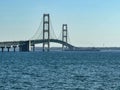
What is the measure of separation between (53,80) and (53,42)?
151m

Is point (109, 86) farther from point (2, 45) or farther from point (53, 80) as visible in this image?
point (2, 45)

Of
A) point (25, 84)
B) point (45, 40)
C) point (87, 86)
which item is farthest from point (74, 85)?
point (45, 40)

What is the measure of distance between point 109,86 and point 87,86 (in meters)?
1.83

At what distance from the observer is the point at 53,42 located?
197875 millimetres

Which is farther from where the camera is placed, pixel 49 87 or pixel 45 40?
pixel 45 40

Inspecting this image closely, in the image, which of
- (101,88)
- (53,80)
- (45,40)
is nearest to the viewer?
(101,88)

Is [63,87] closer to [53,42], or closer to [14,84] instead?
[14,84]

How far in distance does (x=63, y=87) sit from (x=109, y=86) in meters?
3.99

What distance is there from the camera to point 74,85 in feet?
140

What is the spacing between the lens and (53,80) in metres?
47.3

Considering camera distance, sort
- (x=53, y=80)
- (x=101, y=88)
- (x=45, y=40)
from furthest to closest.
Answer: (x=45, y=40)
(x=53, y=80)
(x=101, y=88)

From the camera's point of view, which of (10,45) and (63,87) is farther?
(10,45)

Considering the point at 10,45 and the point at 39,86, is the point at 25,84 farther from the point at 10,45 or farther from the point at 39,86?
the point at 10,45

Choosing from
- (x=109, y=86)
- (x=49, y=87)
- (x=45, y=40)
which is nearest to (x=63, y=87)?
(x=49, y=87)
